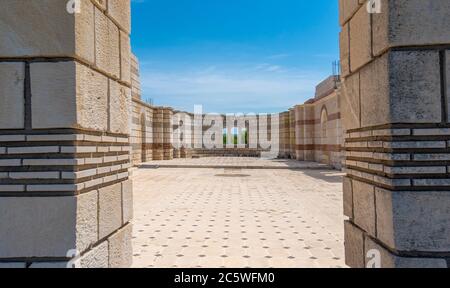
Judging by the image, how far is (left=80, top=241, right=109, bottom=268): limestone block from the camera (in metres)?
2.47

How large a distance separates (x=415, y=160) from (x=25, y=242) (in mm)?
2821

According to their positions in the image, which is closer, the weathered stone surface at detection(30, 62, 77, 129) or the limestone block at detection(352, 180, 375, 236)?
the weathered stone surface at detection(30, 62, 77, 129)

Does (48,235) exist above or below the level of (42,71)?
below

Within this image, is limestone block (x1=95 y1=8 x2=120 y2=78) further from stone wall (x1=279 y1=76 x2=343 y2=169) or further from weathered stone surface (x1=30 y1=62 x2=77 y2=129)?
stone wall (x1=279 y1=76 x2=343 y2=169)

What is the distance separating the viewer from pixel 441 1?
226 centimetres

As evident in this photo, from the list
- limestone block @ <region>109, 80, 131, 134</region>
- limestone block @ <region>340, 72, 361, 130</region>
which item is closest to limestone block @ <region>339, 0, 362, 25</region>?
limestone block @ <region>340, 72, 361, 130</region>

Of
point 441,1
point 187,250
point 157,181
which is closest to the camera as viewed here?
point 441,1

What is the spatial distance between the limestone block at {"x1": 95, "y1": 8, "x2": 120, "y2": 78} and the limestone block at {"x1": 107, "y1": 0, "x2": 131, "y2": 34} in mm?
83

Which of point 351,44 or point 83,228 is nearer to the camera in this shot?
point 83,228

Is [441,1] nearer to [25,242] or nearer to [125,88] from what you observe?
[125,88]

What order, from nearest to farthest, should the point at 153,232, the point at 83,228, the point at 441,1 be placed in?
1. the point at 441,1
2. the point at 83,228
3. the point at 153,232

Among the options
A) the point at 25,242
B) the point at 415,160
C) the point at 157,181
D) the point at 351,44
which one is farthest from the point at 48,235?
the point at 157,181

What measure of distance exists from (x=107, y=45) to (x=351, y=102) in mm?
2370

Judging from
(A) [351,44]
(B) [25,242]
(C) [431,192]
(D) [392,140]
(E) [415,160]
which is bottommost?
(B) [25,242]
